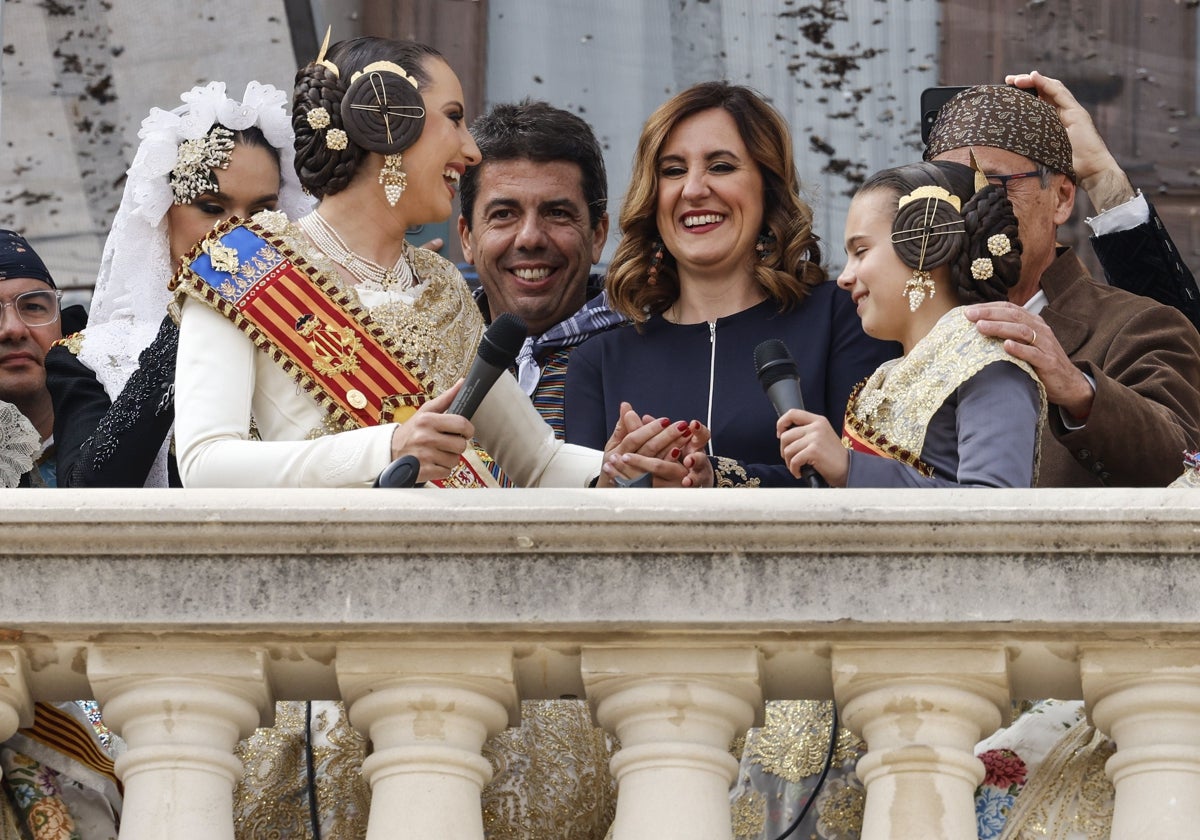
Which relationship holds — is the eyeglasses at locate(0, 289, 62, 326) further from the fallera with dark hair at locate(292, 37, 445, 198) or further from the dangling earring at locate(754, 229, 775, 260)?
the dangling earring at locate(754, 229, 775, 260)

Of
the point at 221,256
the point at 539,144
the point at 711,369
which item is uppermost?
the point at 539,144

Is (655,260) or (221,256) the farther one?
(655,260)

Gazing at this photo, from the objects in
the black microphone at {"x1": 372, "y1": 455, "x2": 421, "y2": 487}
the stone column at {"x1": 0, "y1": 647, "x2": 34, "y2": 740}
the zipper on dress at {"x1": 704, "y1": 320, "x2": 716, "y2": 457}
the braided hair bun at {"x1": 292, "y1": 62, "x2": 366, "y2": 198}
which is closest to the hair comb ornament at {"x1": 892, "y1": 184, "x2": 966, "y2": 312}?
the zipper on dress at {"x1": 704, "y1": 320, "x2": 716, "y2": 457}

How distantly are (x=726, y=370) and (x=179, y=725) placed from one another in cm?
192

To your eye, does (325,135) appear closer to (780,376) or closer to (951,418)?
(780,376)

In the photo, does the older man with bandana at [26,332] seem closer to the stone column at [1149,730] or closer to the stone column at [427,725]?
the stone column at [427,725]

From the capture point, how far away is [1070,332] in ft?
17.8

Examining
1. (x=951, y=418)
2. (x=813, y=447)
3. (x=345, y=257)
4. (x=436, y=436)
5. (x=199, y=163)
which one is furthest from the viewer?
(x=199, y=163)

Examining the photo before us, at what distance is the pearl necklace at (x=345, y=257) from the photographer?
517 centimetres

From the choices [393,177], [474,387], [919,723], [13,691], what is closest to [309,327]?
[393,177]

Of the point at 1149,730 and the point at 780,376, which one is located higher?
the point at 780,376

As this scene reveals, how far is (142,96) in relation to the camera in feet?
25.0

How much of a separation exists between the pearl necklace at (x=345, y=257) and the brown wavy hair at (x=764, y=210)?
2.27 feet

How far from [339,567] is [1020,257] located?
5.79 ft
